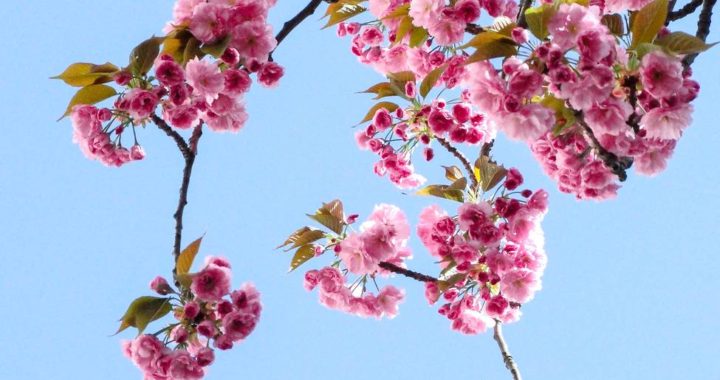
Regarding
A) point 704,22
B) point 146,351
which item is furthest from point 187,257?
point 704,22

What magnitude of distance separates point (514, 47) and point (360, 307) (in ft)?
6.36

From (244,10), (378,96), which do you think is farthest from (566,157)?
(244,10)

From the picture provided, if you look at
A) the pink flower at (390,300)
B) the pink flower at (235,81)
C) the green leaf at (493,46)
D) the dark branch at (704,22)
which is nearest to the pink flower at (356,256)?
the pink flower at (390,300)

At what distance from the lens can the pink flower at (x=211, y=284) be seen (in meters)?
3.92

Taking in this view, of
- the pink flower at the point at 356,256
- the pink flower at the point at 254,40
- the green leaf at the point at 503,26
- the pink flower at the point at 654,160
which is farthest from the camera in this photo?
the pink flower at the point at 356,256

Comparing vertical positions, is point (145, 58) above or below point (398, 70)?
below

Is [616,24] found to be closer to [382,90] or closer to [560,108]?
[560,108]

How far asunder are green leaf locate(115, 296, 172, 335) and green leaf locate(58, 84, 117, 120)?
0.90m

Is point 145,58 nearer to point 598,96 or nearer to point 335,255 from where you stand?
point 335,255

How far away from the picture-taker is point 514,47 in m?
3.41

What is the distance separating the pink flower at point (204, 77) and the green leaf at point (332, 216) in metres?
0.93

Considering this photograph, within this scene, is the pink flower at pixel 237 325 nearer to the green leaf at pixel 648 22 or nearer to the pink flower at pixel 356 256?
the pink flower at pixel 356 256

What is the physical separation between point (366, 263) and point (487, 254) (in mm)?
582

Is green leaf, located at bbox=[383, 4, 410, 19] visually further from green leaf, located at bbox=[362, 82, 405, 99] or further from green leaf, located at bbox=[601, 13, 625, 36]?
green leaf, located at bbox=[601, 13, 625, 36]
